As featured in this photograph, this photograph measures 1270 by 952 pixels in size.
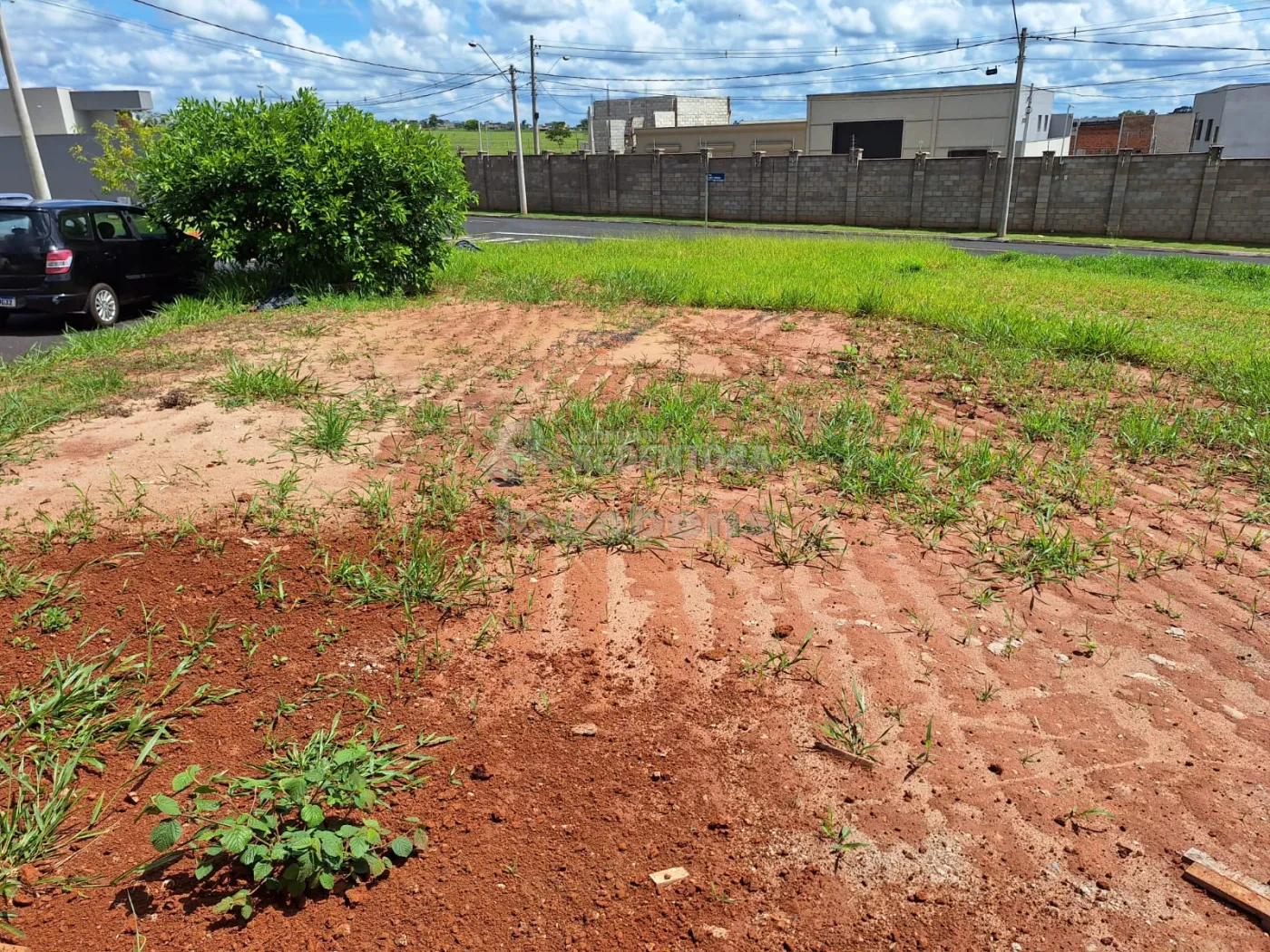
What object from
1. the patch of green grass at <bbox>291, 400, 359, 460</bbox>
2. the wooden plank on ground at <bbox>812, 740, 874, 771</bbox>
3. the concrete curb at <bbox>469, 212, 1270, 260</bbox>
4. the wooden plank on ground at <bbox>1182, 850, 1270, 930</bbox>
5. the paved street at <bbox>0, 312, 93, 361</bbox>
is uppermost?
the patch of green grass at <bbox>291, 400, 359, 460</bbox>

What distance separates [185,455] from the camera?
17.8 ft

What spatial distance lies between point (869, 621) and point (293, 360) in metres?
6.01

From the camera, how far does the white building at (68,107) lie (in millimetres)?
43344

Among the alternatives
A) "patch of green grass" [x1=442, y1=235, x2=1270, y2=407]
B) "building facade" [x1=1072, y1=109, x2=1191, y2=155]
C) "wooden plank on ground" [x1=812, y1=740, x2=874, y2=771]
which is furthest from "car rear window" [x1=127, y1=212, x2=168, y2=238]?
"building facade" [x1=1072, y1=109, x2=1191, y2=155]

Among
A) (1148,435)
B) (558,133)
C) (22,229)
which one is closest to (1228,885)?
(1148,435)

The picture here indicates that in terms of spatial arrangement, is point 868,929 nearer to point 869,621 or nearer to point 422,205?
point 869,621

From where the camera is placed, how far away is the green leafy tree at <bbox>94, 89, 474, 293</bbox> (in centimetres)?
1098

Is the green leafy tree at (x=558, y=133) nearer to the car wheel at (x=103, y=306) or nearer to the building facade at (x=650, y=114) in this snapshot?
the building facade at (x=650, y=114)

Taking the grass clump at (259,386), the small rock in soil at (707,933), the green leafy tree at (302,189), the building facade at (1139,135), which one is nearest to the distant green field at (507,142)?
the building facade at (1139,135)

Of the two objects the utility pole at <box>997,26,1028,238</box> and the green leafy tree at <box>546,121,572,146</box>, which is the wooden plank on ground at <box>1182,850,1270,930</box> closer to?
the utility pole at <box>997,26,1028,238</box>

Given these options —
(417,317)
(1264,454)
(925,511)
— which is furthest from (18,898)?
(417,317)

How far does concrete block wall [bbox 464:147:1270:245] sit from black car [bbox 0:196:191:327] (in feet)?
100

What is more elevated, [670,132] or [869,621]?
[670,132]

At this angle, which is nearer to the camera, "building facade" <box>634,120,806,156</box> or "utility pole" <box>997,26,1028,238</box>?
"utility pole" <box>997,26,1028,238</box>
